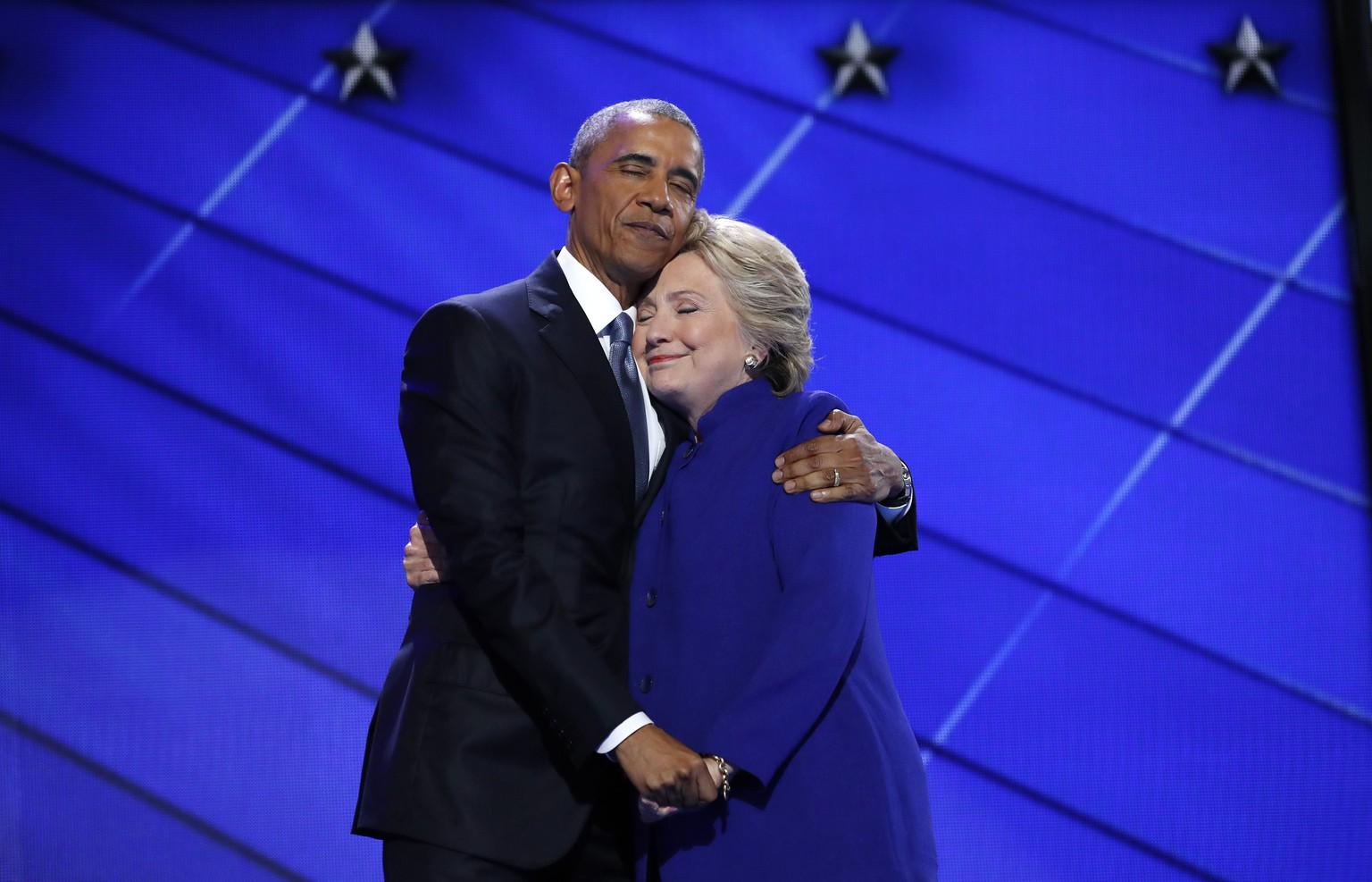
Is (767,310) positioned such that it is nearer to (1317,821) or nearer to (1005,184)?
(1005,184)

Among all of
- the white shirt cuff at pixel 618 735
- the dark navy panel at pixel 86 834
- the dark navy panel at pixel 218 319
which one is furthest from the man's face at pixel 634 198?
the dark navy panel at pixel 86 834

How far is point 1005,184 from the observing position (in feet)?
10.7

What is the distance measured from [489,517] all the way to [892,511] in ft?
2.04

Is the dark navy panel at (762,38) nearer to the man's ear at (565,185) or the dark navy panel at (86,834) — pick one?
the man's ear at (565,185)

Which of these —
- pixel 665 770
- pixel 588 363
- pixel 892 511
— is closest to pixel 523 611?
pixel 665 770

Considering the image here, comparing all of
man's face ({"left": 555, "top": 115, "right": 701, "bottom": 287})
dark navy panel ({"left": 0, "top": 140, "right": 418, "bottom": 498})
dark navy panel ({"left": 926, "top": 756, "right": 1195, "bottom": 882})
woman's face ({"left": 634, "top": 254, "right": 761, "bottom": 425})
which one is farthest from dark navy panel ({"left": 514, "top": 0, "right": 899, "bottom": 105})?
dark navy panel ({"left": 926, "top": 756, "right": 1195, "bottom": 882})

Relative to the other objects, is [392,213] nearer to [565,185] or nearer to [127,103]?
[127,103]

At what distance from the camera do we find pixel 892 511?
6.20 feet

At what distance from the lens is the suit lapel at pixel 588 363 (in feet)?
5.64

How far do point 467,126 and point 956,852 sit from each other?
2.16m

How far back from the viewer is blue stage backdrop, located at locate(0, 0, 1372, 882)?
301 centimetres

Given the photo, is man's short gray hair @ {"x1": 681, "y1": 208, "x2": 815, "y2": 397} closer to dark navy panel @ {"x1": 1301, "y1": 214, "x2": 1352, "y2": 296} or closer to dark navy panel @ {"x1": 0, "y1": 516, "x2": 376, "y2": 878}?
dark navy panel @ {"x1": 0, "y1": 516, "x2": 376, "y2": 878}

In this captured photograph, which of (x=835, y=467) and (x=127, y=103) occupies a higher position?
(x=127, y=103)

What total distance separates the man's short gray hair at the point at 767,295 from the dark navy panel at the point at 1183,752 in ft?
4.90
